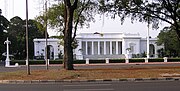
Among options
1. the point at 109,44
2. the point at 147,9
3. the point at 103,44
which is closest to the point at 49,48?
the point at 103,44

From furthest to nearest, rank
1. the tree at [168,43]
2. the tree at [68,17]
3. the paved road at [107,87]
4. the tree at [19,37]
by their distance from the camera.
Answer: the tree at [19,37], the tree at [168,43], the tree at [68,17], the paved road at [107,87]

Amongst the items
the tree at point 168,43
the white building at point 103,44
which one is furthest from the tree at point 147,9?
the white building at point 103,44

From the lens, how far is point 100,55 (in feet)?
355

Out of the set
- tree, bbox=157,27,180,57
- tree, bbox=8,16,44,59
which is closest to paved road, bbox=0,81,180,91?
tree, bbox=157,27,180,57

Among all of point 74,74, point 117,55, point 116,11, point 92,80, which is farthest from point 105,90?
point 117,55

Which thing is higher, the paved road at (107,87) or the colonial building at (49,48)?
the colonial building at (49,48)

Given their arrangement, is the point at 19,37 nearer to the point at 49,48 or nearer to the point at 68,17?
the point at 49,48

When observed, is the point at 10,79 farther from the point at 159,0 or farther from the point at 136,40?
the point at 136,40

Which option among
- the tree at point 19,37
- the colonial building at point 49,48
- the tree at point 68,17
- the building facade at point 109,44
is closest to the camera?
the tree at point 68,17

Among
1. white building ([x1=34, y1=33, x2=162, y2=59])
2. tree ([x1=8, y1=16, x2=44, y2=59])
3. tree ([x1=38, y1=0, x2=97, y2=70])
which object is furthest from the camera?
white building ([x1=34, y1=33, x2=162, y2=59])

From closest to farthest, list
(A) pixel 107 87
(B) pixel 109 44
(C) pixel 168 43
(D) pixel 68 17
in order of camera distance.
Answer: (A) pixel 107 87, (D) pixel 68 17, (C) pixel 168 43, (B) pixel 109 44

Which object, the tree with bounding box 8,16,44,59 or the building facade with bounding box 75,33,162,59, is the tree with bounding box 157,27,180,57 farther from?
the tree with bounding box 8,16,44,59

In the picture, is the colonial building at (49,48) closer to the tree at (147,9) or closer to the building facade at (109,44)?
the building facade at (109,44)

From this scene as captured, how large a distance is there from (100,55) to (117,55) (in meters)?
5.43
